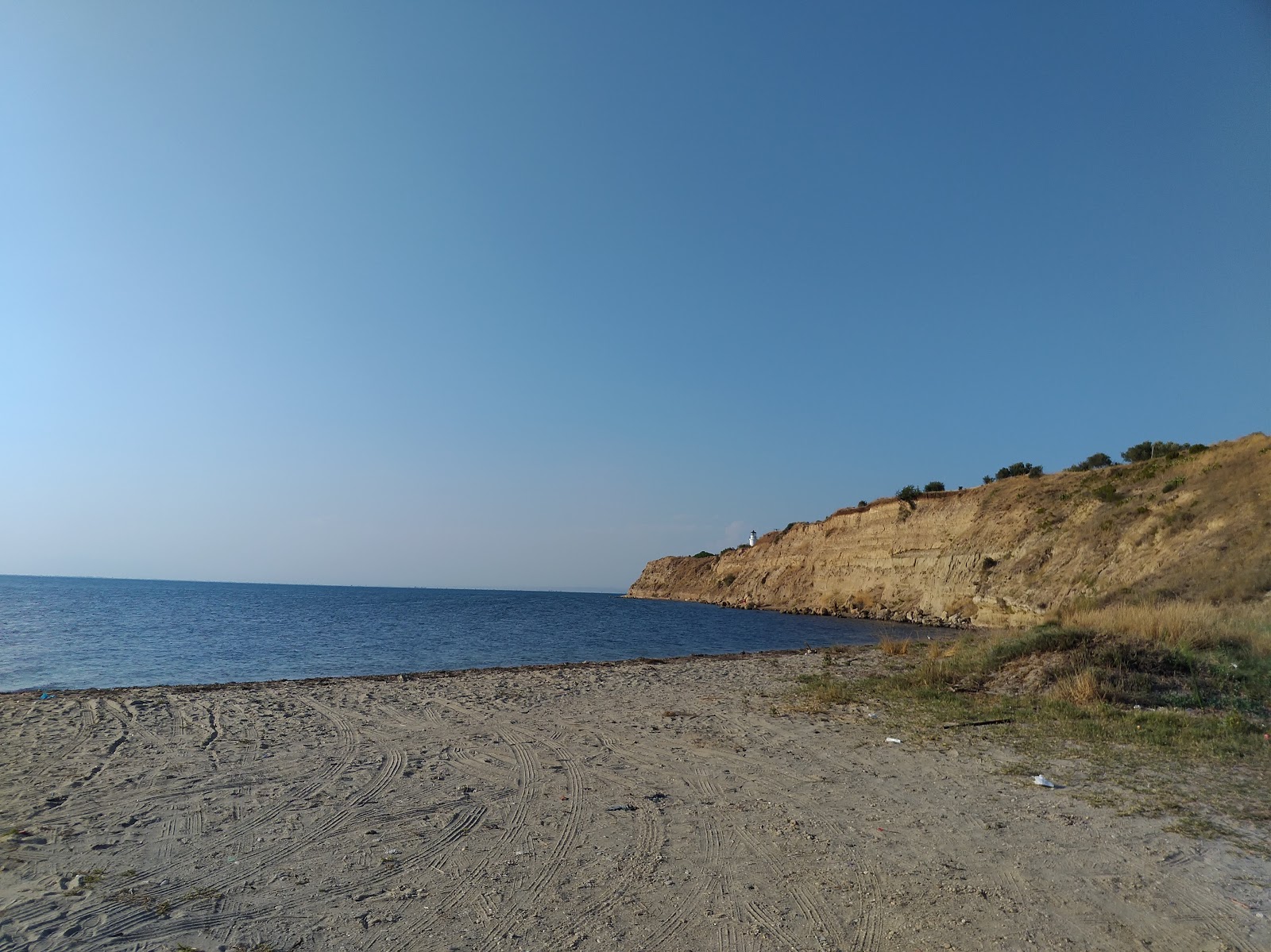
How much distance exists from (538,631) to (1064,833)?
3637cm

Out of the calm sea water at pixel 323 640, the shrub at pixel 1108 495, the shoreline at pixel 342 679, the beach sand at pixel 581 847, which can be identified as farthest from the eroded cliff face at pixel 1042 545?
the beach sand at pixel 581 847

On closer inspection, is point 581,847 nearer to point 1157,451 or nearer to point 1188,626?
point 1188,626

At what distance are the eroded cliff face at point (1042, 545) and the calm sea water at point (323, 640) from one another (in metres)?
5.43

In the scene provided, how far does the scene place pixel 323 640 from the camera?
3347 cm

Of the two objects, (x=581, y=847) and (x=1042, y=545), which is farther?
(x=1042, y=545)

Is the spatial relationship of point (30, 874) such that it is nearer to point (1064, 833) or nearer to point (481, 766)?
point (481, 766)

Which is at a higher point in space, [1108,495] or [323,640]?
[1108,495]

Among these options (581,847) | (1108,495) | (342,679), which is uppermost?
(1108,495)

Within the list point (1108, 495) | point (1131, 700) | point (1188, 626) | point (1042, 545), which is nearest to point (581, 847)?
point (1131, 700)

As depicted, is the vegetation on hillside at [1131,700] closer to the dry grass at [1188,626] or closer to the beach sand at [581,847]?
the dry grass at [1188,626]

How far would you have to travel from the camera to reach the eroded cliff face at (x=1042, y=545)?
28.1 m

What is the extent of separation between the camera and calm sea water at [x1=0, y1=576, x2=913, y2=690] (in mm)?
22219

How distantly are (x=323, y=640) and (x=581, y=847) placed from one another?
3109 centimetres

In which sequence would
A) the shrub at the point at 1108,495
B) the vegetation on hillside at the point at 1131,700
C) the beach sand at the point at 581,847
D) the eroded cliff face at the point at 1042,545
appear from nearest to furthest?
the beach sand at the point at 581,847, the vegetation on hillside at the point at 1131,700, the eroded cliff face at the point at 1042,545, the shrub at the point at 1108,495
